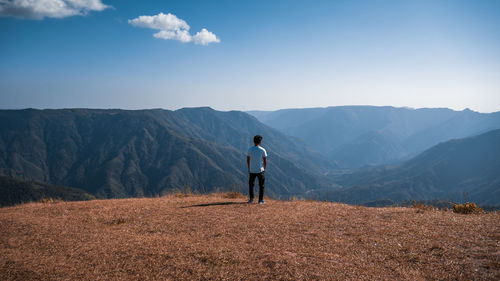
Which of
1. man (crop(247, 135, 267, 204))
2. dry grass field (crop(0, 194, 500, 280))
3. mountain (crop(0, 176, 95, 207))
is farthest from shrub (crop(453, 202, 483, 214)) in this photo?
mountain (crop(0, 176, 95, 207))

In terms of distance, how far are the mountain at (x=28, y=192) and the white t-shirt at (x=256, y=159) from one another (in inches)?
5486

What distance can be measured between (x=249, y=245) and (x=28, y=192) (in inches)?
6572

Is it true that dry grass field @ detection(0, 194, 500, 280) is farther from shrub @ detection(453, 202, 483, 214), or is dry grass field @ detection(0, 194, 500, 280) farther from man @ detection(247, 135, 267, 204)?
man @ detection(247, 135, 267, 204)

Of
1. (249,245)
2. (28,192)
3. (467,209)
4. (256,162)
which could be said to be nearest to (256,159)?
(256,162)

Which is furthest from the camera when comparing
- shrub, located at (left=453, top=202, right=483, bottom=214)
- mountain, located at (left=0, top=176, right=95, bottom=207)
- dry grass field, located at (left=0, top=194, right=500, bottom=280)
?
mountain, located at (left=0, top=176, right=95, bottom=207)

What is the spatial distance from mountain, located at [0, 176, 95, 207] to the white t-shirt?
13933 centimetres

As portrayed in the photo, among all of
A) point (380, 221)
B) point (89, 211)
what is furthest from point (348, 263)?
point (89, 211)

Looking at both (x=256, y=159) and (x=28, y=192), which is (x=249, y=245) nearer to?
(x=256, y=159)

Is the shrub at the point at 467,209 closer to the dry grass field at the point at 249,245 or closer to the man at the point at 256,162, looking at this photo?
the dry grass field at the point at 249,245

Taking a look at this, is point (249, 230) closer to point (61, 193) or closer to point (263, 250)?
point (263, 250)

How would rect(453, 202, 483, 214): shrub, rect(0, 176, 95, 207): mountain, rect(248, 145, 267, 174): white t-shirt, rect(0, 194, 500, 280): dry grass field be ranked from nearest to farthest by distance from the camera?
1. rect(0, 194, 500, 280): dry grass field
2. rect(453, 202, 483, 214): shrub
3. rect(248, 145, 267, 174): white t-shirt
4. rect(0, 176, 95, 207): mountain

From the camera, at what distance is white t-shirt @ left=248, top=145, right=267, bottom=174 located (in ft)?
33.8

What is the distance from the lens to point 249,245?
19.5 feet

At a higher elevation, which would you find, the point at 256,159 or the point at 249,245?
the point at 256,159
